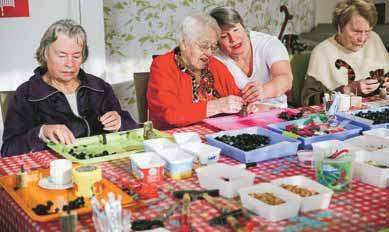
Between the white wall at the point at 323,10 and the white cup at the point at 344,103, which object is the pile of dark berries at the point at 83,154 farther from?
the white wall at the point at 323,10

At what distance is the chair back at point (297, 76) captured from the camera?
3.39 metres

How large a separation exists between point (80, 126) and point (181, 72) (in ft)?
1.78

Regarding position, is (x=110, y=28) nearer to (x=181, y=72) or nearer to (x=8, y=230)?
(x=181, y=72)

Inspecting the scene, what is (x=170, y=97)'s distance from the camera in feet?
8.87

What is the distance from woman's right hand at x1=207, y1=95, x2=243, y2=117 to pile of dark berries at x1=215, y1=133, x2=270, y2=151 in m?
0.39

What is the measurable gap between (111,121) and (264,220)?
43.1 inches

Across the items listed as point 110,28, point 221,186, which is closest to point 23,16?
point 110,28

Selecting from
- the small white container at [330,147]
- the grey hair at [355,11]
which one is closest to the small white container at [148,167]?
the small white container at [330,147]

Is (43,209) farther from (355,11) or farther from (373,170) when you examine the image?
(355,11)

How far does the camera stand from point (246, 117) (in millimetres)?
2648

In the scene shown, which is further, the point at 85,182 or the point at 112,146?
the point at 112,146

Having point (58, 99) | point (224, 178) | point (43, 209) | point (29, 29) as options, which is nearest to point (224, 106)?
point (58, 99)

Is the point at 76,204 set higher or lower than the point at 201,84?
lower

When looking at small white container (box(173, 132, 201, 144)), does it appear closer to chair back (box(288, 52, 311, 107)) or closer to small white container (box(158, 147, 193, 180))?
small white container (box(158, 147, 193, 180))
